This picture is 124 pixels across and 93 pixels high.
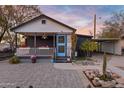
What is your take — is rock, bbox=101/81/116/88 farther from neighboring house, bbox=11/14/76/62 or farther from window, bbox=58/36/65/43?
window, bbox=58/36/65/43

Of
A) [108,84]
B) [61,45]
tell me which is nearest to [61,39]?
[61,45]

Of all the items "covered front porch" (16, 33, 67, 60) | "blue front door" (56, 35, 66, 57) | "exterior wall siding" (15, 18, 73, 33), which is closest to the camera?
"covered front porch" (16, 33, 67, 60)

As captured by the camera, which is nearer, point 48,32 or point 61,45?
point 48,32

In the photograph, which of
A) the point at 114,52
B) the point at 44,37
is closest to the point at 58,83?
the point at 44,37

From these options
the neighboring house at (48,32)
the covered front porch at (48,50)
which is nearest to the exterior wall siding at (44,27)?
the neighboring house at (48,32)

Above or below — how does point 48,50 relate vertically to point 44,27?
below

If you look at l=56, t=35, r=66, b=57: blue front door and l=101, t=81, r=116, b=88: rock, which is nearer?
l=101, t=81, r=116, b=88: rock

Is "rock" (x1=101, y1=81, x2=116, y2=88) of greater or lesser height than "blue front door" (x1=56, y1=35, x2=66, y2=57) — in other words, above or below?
below

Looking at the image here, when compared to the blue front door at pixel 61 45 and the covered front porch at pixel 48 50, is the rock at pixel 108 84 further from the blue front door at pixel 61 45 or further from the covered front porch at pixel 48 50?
the blue front door at pixel 61 45

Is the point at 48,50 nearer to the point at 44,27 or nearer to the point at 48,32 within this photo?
the point at 48,32

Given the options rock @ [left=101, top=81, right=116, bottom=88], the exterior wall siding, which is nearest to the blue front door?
the exterior wall siding

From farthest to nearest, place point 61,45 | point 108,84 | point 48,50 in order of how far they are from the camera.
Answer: point 61,45 → point 48,50 → point 108,84
